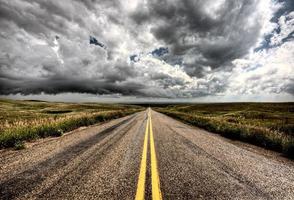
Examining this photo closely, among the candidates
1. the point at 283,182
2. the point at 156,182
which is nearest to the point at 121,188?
the point at 156,182

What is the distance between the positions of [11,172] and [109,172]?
229 cm

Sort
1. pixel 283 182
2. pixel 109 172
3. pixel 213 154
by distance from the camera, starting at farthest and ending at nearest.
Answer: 1. pixel 213 154
2. pixel 109 172
3. pixel 283 182

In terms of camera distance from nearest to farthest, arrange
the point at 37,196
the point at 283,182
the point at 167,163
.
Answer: the point at 37,196 < the point at 283,182 < the point at 167,163

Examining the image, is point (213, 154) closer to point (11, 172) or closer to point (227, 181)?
point (227, 181)

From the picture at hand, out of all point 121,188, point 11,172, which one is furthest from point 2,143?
point 121,188

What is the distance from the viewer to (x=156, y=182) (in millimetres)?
4035

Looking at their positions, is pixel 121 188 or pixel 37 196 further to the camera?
pixel 121 188

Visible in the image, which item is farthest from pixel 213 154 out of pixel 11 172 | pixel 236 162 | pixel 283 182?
pixel 11 172

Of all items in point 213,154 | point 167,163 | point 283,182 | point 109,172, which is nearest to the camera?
point 283,182

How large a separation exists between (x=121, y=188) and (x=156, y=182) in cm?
76

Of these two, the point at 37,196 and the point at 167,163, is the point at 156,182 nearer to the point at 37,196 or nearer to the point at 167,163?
the point at 167,163

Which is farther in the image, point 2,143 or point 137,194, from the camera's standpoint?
point 2,143

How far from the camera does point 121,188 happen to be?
3.73 m

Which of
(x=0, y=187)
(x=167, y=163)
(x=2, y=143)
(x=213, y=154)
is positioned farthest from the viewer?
(x=2, y=143)
